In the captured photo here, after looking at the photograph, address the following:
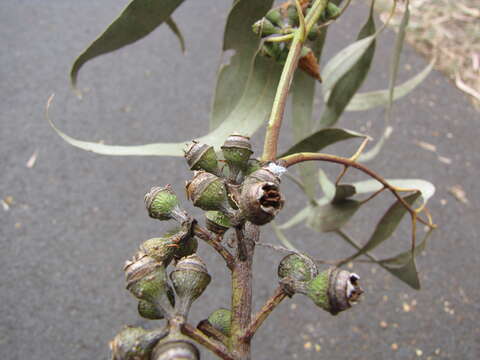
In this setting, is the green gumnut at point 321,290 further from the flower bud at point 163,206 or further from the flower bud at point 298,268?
the flower bud at point 163,206

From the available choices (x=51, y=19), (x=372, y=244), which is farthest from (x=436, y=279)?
(x=51, y=19)

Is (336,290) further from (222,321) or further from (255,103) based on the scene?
(255,103)

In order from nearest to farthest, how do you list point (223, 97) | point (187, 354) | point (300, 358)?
1. point (187, 354)
2. point (223, 97)
3. point (300, 358)

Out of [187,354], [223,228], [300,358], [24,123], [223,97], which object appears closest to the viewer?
[187,354]

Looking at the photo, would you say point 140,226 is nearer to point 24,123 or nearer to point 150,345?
point 24,123

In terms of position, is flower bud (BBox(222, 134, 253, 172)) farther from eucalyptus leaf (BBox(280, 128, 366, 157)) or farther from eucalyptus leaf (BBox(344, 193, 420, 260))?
eucalyptus leaf (BBox(344, 193, 420, 260))

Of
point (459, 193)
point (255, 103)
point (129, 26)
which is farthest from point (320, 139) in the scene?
point (459, 193)

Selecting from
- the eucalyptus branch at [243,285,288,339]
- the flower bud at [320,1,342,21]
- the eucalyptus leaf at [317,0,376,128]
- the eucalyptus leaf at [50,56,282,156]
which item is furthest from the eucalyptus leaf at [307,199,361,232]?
the eucalyptus branch at [243,285,288,339]
